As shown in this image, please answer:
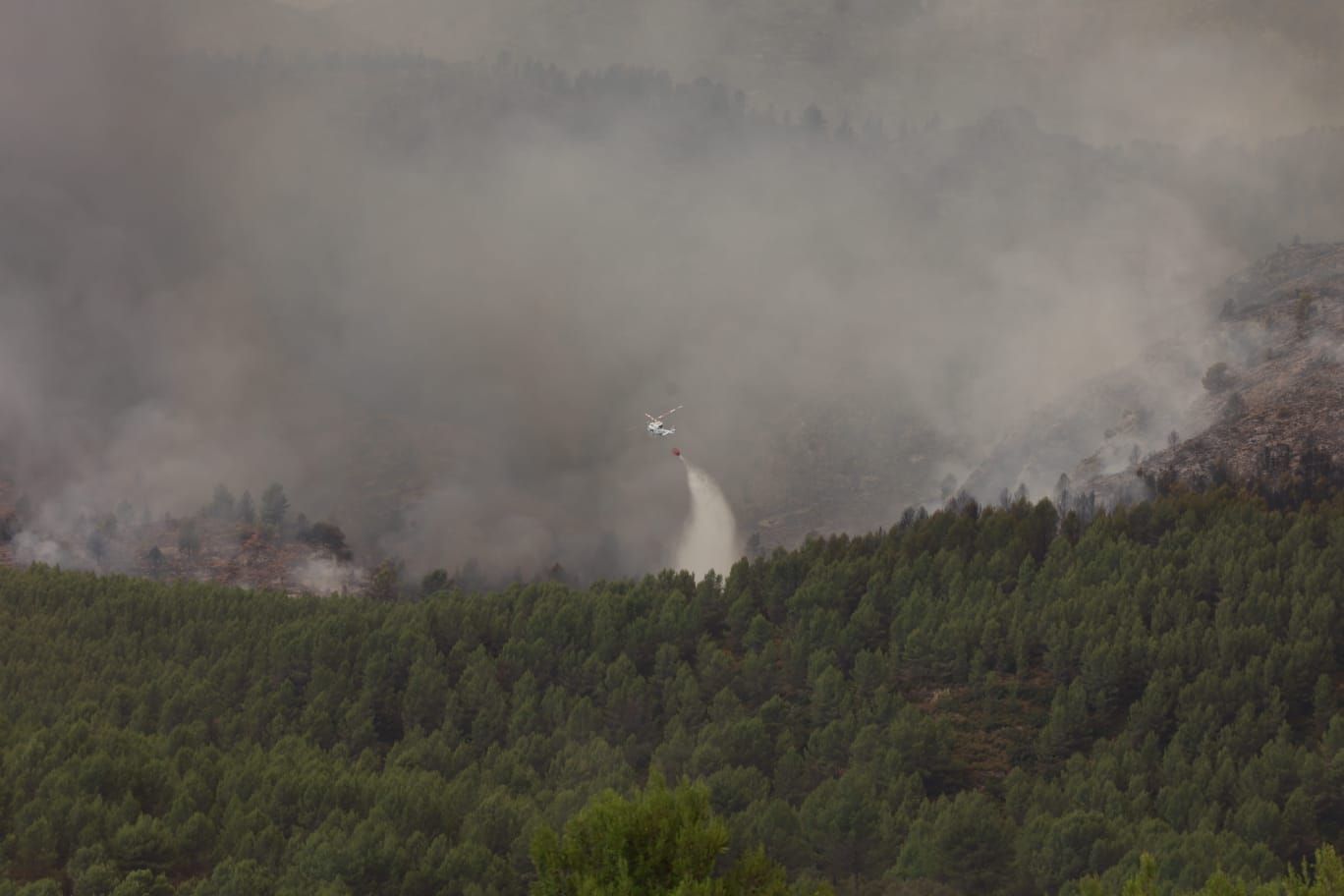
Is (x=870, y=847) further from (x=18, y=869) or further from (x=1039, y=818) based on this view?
(x=18, y=869)

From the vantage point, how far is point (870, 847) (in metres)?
178

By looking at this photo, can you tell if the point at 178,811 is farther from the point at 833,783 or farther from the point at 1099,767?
the point at 1099,767

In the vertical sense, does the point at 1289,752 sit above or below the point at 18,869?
above

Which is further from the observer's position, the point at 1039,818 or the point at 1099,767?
the point at 1099,767

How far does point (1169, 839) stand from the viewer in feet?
543

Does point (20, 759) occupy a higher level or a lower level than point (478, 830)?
higher

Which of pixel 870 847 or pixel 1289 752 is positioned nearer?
pixel 870 847

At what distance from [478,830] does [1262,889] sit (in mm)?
91532

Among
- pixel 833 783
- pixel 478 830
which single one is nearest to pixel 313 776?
pixel 478 830

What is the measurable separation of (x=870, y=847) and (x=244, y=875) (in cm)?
7030

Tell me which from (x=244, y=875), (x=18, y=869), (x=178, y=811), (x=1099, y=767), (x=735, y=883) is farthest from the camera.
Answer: (x=1099, y=767)

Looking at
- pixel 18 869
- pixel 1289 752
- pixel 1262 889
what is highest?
pixel 1289 752

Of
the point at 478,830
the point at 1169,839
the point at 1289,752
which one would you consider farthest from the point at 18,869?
the point at 1289,752

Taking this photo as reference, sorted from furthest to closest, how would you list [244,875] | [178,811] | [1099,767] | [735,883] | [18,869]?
[1099,767] → [178,811] → [18,869] → [244,875] → [735,883]
